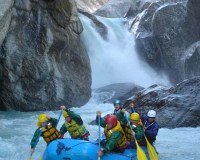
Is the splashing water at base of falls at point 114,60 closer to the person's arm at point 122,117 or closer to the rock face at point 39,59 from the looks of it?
the rock face at point 39,59

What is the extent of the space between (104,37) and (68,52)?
869 cm

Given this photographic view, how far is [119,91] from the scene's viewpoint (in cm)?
2227

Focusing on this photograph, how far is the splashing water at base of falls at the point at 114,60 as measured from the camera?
27547 mm

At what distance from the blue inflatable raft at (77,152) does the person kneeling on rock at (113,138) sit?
0.50ft

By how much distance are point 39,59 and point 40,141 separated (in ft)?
21.2

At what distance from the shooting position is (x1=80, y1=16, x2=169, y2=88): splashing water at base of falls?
1085 inches

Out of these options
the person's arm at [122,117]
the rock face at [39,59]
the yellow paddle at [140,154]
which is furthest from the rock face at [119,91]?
the yellow paddle at [140,154]

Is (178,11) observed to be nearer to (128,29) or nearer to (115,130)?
(128,29)

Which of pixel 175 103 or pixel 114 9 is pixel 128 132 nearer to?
pixel 175 103

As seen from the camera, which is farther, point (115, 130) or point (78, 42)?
point (78, 42)

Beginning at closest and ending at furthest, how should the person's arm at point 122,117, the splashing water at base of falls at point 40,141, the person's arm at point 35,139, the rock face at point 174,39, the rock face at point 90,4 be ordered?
the person's arm at point 35,139
the person's arm at point 122,117
the splashing water at base of falls at point 40,141
the rock face at point 174,39
the rock face at point 90,4

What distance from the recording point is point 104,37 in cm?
2919

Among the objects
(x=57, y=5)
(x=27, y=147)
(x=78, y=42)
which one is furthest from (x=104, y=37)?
(x=27, y=147)

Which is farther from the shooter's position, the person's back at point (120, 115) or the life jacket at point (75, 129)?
the person's back at point (120, 115)
